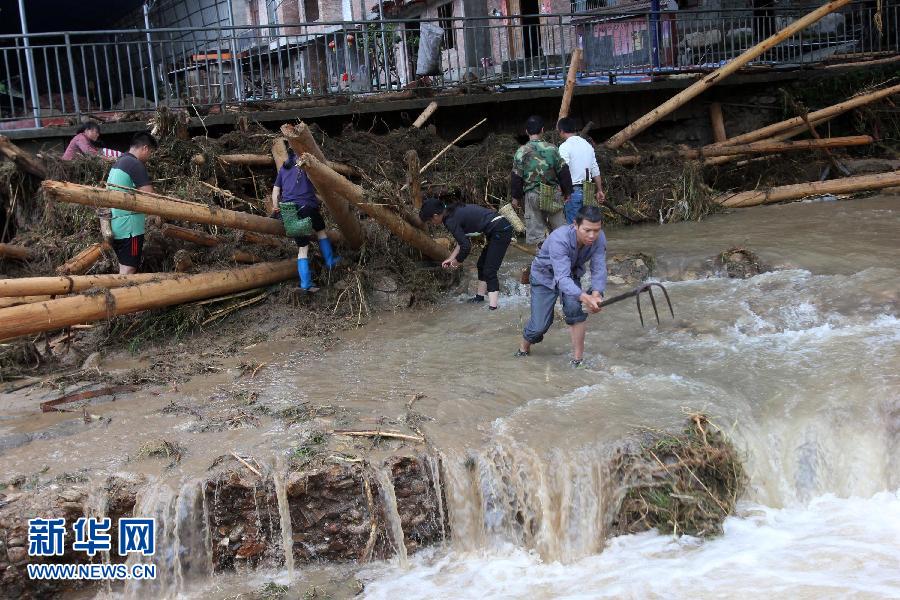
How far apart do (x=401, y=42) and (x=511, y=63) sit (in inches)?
80.7

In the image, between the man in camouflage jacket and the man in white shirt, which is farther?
the man in white shirt

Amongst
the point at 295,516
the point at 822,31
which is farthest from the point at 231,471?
the point at 822,31

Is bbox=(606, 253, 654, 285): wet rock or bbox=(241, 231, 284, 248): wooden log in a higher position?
bbox=(241, 231, 284, 248): wooden log

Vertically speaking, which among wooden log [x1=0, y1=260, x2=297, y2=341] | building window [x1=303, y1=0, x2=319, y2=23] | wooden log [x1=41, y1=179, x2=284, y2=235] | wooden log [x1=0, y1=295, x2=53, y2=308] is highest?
building window [x1=303, y1=0, x2=319, y2=23]

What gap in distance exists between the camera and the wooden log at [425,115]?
43.3 feet

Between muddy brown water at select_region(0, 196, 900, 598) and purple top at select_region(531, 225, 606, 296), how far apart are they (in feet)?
2.62

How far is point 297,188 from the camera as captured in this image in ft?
30.6

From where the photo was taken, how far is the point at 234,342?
907 cm

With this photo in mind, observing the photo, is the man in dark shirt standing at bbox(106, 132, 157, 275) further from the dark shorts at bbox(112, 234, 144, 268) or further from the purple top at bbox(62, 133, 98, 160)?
the purple top at bbox(62, 133, 98, 160)

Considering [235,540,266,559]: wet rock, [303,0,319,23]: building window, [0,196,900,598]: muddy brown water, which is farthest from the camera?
[303,0,319,23]: building window

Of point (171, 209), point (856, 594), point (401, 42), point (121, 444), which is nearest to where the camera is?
point (856, 594)

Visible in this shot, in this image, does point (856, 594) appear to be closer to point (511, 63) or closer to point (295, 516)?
point (295, 516)

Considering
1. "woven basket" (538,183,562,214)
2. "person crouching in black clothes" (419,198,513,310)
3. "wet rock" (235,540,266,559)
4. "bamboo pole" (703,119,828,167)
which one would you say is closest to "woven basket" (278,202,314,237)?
"person crouching in black clothes" (419,198,513,310)

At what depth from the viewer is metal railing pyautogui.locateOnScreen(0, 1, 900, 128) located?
13625 millimetres
